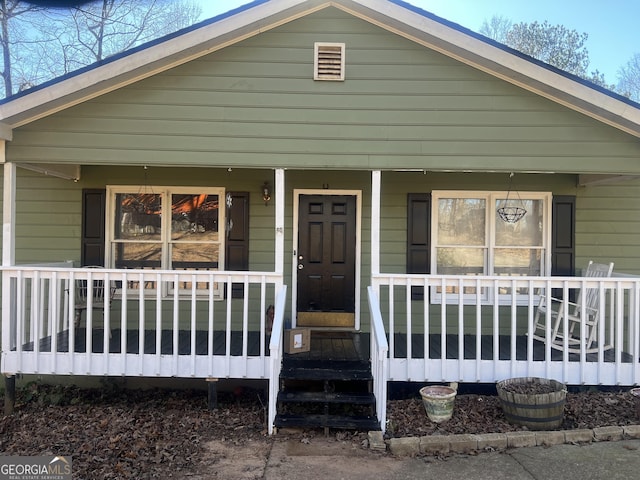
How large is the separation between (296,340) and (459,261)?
2.61 m

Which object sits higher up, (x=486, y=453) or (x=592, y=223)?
(x=592, y=223)

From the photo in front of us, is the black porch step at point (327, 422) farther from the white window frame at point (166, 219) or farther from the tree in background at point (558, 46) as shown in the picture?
the tree in background at point (558, 46)

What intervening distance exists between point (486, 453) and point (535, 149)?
3.12 metres

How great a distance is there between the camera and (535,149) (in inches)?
210

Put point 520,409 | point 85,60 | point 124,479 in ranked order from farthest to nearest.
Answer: point 85,60, point 520,409, point 124,479

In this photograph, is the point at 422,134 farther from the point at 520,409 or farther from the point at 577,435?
the point at 577,435

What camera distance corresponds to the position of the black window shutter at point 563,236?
21.7 feet

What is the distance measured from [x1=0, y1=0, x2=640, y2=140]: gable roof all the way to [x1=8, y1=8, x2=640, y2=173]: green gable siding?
0.10m

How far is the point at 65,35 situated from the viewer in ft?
51.8

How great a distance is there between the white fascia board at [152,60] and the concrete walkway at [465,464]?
13.2 ft

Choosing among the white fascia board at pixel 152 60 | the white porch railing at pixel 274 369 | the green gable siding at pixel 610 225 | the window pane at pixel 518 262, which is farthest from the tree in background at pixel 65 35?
the white porch railing at pixel 274 369

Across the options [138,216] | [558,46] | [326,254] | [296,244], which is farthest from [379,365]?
[558,46]

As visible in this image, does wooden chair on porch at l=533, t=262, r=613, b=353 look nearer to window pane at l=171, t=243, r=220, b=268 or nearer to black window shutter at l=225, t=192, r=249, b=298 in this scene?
black window shutter at l=225, t=192, r=249, b=298

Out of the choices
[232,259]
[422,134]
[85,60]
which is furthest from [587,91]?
[85,60]
